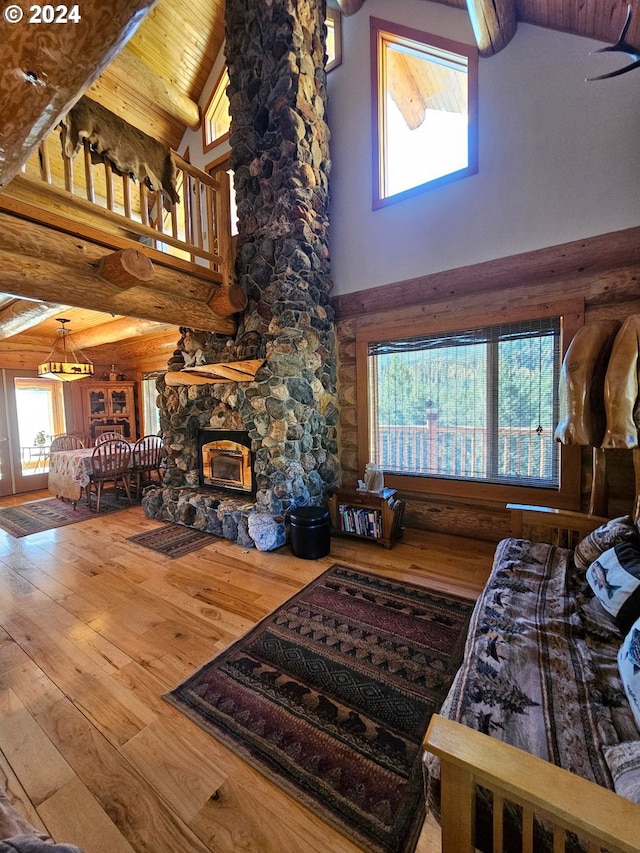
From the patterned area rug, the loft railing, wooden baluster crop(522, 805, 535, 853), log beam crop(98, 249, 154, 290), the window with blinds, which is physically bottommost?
the patterned area rug

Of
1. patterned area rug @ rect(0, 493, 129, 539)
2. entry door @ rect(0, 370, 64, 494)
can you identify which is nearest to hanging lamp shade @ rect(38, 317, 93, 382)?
entry door @ rect(0, 370, 64, 494)

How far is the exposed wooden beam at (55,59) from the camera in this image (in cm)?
66

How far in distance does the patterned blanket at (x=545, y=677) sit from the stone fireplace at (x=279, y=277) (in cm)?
224

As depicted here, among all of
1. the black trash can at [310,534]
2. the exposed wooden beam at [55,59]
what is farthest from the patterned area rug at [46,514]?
the exposed wooden beam at [55,59]

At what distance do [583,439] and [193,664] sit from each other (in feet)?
8.34

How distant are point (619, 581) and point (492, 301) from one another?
2436mm

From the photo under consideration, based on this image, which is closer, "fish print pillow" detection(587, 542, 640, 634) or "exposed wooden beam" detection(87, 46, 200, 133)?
"fish print pillow" detection(587, 542, 640, 634)

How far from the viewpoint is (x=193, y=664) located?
6.36ft

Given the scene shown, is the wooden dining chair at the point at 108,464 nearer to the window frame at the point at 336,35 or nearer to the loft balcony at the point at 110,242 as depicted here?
the loft balcony at the point at 110,242

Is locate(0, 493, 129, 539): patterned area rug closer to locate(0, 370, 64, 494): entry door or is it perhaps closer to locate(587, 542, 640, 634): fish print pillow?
locate(0, 370, 64, 494): entry door

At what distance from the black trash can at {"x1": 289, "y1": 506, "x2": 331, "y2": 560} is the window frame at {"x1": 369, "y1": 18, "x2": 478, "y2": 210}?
10.6 ft

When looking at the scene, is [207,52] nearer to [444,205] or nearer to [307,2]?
[307,2]

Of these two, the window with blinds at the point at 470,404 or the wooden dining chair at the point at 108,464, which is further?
the wooden dining chair at the point at 108,464

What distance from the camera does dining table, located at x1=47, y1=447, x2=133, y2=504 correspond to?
196 inches
